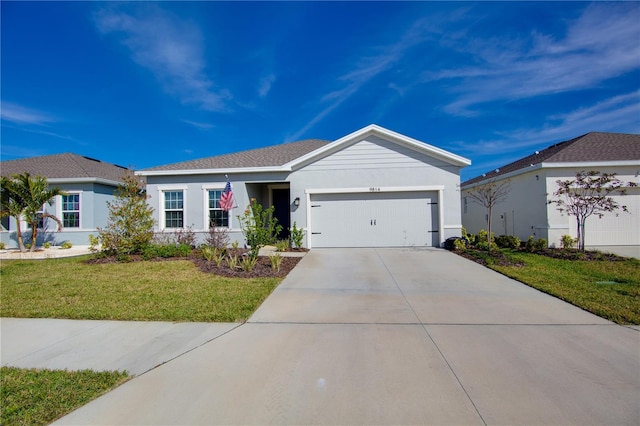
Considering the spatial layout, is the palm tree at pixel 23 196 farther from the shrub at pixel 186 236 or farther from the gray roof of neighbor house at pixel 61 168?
the shrub at pixel 186 236

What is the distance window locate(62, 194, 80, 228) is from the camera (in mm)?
14663

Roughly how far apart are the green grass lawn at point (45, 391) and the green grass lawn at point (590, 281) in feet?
22.2

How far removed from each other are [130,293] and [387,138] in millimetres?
10264

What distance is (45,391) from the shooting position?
285cm

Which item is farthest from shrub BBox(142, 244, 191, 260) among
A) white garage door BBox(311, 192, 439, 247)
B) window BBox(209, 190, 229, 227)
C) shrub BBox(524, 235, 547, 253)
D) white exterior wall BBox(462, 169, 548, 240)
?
white exterior wall BBox(462, 169, 548, 240)

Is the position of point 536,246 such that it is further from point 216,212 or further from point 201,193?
point 201,193

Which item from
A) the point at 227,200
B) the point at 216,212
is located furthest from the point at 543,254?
the point at 216,212

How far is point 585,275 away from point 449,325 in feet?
18.4

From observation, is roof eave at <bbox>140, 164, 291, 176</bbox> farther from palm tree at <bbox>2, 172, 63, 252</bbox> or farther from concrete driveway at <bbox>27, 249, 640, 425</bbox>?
concrete driveway at <bbox>27, 249, 640, 425</bbox>

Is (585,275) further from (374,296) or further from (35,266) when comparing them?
(35,266)

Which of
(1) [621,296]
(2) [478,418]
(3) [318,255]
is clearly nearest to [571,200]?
(1) [621,296]

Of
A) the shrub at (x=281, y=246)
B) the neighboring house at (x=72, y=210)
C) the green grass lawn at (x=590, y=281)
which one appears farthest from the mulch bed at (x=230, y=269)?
the green grass lawn at (x=590, y=281)

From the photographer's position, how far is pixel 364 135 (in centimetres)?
1236

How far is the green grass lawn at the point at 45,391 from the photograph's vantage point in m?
2.53
